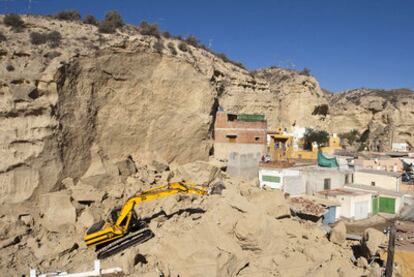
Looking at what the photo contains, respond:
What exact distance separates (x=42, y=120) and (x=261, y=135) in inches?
444

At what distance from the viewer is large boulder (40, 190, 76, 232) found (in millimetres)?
11023

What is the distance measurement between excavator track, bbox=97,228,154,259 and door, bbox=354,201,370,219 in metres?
11.3

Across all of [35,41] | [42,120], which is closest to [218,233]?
[42,120]

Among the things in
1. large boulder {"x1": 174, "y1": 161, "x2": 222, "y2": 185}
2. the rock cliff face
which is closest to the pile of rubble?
the rock cliff face

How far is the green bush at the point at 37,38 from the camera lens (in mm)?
13797

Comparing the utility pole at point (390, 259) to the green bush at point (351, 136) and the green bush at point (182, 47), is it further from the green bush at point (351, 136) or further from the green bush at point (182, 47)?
the green bush at point (351, 136)

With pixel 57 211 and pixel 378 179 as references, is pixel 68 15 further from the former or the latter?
pixel 378 179

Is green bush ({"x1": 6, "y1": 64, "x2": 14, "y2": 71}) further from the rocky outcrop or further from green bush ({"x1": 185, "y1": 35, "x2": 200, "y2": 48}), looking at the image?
the rocky outcrop

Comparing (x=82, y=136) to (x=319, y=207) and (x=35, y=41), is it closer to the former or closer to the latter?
(x=35, y=41)

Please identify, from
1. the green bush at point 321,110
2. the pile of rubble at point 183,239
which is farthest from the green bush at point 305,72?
the pile of rubble at point 183,239

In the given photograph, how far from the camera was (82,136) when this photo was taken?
43.5 feet

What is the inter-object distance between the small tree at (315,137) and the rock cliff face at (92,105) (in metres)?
10.7

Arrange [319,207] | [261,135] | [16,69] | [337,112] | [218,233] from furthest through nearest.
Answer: [337,112] < [261,135] < [319,207] < [16,69] < [218,233]

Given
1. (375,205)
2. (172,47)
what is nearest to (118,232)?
(172,47)
